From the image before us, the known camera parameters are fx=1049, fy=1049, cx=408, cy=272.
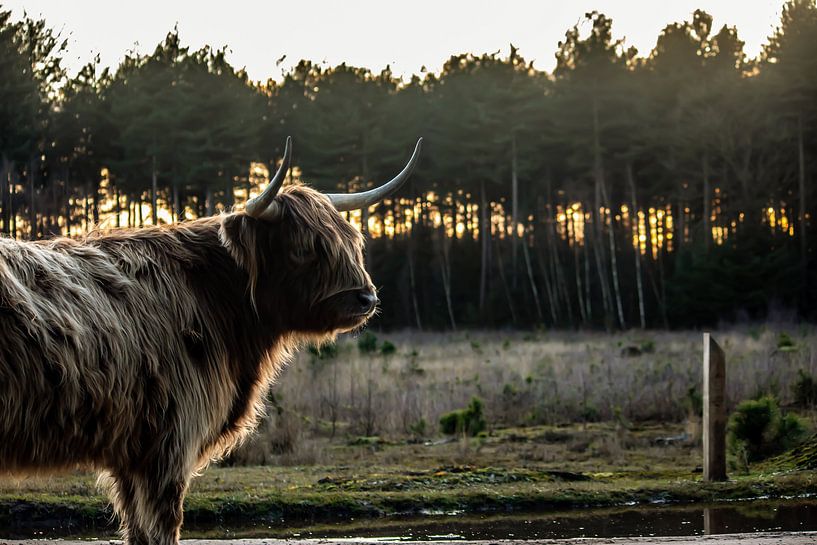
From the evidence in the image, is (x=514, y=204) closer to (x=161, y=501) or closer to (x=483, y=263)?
(x=483, y=263)

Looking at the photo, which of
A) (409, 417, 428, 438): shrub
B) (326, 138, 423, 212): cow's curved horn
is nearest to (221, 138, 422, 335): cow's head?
(326, 138, 423, 212): cow's curved horn

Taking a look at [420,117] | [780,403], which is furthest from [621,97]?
[780,403]

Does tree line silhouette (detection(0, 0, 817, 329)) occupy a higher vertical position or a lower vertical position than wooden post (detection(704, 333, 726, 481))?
higher

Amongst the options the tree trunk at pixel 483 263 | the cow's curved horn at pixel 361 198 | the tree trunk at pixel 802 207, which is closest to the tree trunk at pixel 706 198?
the tree trunk at pixel 802 207

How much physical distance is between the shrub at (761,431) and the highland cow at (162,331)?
6.98 meters

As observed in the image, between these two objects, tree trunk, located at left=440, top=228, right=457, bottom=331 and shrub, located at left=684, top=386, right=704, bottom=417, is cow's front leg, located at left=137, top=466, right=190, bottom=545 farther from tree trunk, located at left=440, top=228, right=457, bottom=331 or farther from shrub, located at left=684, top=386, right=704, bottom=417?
tree trunk, located at left=440, top=228, right=457, bottom=331

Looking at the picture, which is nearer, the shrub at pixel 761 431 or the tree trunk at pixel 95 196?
the shrub at pixel 761 431

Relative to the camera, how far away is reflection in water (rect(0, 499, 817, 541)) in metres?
8.31

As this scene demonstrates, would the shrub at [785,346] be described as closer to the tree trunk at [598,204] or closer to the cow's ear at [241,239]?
the cow's ear at [241,239]

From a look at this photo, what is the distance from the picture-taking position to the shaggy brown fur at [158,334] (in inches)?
182

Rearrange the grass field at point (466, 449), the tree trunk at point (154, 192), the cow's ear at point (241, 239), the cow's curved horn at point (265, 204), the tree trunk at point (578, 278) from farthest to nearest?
the tree trunk at point (578, 278)
the tree trunk at point (154, 192)
the grass field at point (466, 449)
the cow's ear at point (241, 239)
the cow's curved horn at point (265, 204)

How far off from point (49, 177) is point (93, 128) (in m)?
3.93

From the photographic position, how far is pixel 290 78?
2125 inches

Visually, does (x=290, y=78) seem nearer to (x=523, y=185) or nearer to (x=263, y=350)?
(x=523, y=185)
